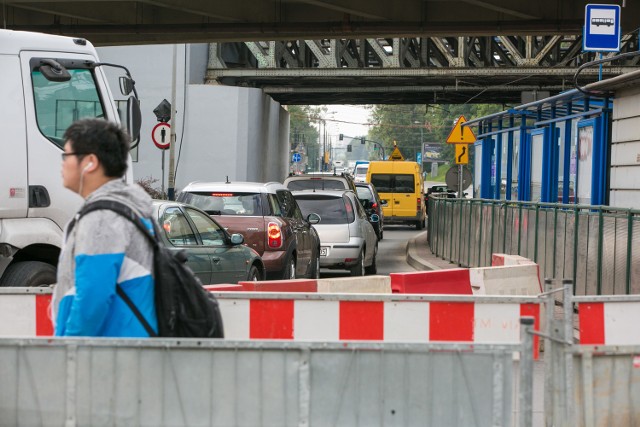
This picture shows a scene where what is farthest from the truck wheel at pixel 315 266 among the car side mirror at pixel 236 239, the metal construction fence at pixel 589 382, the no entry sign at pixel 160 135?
the metal construction fence at pixel 589 382

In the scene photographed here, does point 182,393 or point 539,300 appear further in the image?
point 539,300

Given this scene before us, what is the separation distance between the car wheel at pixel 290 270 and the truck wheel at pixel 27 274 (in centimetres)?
566

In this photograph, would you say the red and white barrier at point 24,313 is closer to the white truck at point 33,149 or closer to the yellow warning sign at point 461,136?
the white truck at point 33,149

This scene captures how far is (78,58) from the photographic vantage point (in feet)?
32.6

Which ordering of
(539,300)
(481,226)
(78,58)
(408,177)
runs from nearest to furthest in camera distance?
(539,300) → (78,58) → (481,226) → (408,177)

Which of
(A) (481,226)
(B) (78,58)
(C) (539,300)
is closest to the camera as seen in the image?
(C) (539,300)

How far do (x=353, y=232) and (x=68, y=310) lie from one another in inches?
574

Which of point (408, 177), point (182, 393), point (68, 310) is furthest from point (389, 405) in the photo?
point (408, 177)

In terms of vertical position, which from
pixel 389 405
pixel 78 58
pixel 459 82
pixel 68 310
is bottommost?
pixel 389 405

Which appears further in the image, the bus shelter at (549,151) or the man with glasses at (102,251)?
the bus shelter at (549,151)

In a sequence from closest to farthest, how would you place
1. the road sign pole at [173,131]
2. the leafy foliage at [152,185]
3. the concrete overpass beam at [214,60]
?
the road sign pole at [173,131] → the leafy foliage at [152,185] → the concrete overpass beam at [214,60]

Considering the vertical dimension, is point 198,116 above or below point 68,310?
above

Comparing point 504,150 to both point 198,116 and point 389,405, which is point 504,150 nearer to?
point 198,116

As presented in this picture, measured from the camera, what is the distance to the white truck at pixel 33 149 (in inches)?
359
